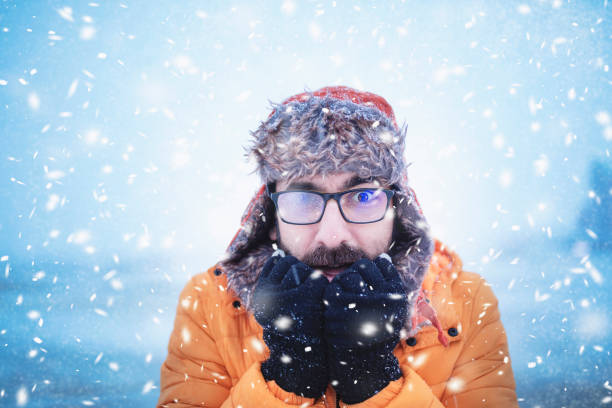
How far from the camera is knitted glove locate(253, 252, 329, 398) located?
188 cm

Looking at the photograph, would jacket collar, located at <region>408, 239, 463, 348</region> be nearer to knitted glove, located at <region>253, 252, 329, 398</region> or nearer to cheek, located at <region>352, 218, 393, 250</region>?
cheek, located at <region>352, 218, 393, 250</region>

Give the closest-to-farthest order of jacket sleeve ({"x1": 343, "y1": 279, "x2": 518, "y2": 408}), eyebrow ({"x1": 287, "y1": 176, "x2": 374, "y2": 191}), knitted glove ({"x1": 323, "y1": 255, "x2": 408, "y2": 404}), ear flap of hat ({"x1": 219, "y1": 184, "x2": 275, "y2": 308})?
knitted glove ({"x1": 323, "y1": 255, "x2": 408, "y2": 404}) < jacket sleeve ({"x1": 343, "y1": 279, "x2": 518, "y2": 408}) < eyebrow ({"x1": 287, "y1": 176, "x2": 374, "y2": 191}) < ear flap of hat ({"x1": 219, "y1": 184, "x2": 275, "y2": 308})

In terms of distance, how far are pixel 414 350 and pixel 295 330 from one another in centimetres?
98

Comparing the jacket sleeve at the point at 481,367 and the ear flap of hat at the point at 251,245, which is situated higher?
the ear flap of hat at the point at 251,245

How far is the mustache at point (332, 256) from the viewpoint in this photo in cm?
226

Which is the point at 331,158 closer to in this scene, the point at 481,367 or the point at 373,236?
the point at 373,236

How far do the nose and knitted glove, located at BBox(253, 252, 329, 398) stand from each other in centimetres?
33

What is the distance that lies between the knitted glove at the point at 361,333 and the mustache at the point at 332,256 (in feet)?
0.89

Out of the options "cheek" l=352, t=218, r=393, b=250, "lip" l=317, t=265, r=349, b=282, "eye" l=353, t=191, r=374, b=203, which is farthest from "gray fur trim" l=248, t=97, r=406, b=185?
"lip" l=317, t=265, r=349, b=282

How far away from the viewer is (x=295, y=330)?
1.89m

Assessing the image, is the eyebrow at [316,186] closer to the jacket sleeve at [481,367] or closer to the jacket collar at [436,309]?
the jacket collar at [436,309]

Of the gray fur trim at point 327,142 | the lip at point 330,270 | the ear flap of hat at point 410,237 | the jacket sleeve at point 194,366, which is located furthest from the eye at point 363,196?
the jacket sleeve at point 194,366

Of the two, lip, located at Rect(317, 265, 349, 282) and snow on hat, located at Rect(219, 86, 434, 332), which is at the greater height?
snow on hat, located at Rect(219, 86, 434, 332)

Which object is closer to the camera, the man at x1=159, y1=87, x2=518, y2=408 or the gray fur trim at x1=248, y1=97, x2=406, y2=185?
the man at x1=159, y1=87, x2=518, y2=408
